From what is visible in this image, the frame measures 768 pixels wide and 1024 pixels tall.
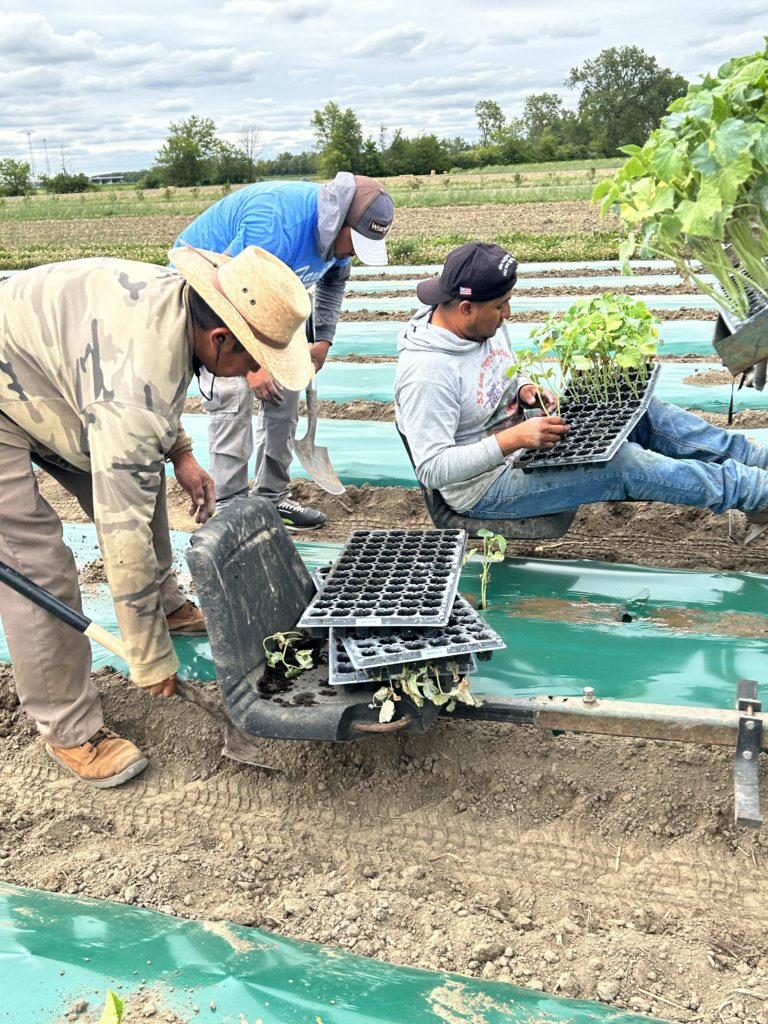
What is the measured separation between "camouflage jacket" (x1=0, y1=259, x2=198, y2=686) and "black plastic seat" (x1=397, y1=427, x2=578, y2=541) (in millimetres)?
1306

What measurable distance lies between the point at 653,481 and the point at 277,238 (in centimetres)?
159

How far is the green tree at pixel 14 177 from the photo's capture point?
5794 cm

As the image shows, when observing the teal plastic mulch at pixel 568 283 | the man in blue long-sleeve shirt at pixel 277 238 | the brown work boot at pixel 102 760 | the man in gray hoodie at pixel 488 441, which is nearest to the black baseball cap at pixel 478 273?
the man in gray hoodie at pixel 488 441

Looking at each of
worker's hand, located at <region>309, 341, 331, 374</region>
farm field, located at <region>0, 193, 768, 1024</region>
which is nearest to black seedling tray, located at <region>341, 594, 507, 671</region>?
farm field, located at <region>0, 193, 768, 1024</region>

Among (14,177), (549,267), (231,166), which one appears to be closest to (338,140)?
(231,166)

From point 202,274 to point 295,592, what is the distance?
0.98 meters

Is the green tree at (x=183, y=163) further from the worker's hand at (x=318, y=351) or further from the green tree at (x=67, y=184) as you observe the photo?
the worker's hand at (x=318, y=351)

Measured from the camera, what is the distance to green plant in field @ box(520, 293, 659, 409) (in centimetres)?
345

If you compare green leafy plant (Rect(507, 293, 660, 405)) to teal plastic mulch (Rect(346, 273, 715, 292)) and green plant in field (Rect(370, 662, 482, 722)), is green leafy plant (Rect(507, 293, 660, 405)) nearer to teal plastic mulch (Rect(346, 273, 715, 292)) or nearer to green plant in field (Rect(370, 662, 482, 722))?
green plant in field (Rect(370, 662, 482, 722))

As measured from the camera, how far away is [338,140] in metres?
55.7

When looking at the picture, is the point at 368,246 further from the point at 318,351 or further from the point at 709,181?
the point at 709,181

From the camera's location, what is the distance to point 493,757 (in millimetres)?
2547

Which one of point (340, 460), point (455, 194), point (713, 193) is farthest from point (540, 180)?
point (713, 193)

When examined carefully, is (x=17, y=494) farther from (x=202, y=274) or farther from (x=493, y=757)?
(x=493, y=757)
